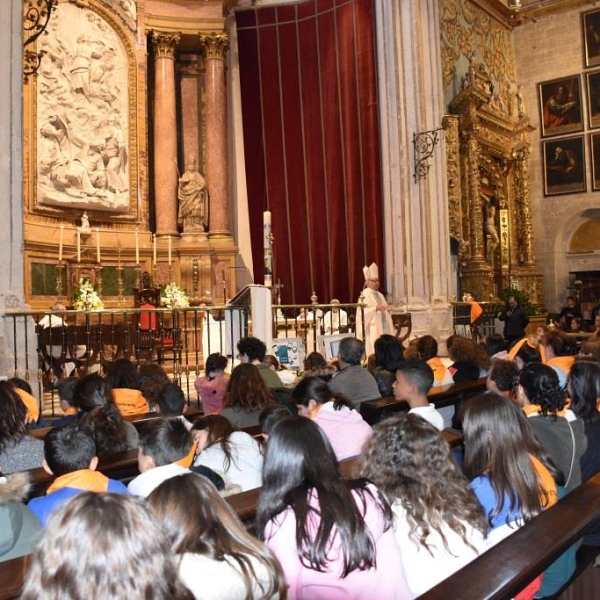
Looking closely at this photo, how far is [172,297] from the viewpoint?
39.2 ft

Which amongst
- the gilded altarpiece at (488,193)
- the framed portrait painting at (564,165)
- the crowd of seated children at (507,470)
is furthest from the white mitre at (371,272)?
the framed portrait painting at (564,165)

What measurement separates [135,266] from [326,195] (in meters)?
3.95

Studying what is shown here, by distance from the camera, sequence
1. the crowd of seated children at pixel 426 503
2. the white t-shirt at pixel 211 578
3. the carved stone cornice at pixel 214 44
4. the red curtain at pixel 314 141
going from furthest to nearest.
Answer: the carved stone cornice at pixel 214 44 < the red curtain at pixel 314 141 < the crowd of seated children at pixel 426 503 < the white t-shirt at pixel 211 578

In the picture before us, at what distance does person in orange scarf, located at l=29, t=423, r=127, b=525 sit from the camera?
256 cm

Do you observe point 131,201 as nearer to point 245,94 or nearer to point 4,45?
point 245,94

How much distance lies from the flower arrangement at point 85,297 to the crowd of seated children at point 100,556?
9.80 meters

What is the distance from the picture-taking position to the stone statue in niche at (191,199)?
44.9 feet

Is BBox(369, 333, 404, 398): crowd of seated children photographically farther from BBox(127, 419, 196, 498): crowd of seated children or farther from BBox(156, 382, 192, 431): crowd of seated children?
BBox(127, 419, 196, 498): crowd of seated children

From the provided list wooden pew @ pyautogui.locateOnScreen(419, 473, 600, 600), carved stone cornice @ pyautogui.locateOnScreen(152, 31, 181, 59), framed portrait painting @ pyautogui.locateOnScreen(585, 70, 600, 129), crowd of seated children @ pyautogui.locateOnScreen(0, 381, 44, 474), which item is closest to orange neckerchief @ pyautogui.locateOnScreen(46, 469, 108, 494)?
crowd of seated children @ pyautogui.locateOnScreen(0, 381, 44, 474)

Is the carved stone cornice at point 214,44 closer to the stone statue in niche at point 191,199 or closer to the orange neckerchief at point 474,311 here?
the stone statue in niche at point 191,199

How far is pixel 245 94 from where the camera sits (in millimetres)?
14836

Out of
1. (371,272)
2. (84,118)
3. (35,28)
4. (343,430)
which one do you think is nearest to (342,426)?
(343,430)

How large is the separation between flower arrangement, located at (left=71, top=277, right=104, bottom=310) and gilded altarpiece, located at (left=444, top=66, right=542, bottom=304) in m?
7.97

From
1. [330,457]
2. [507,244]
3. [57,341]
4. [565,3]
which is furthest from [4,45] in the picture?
[565,3]
